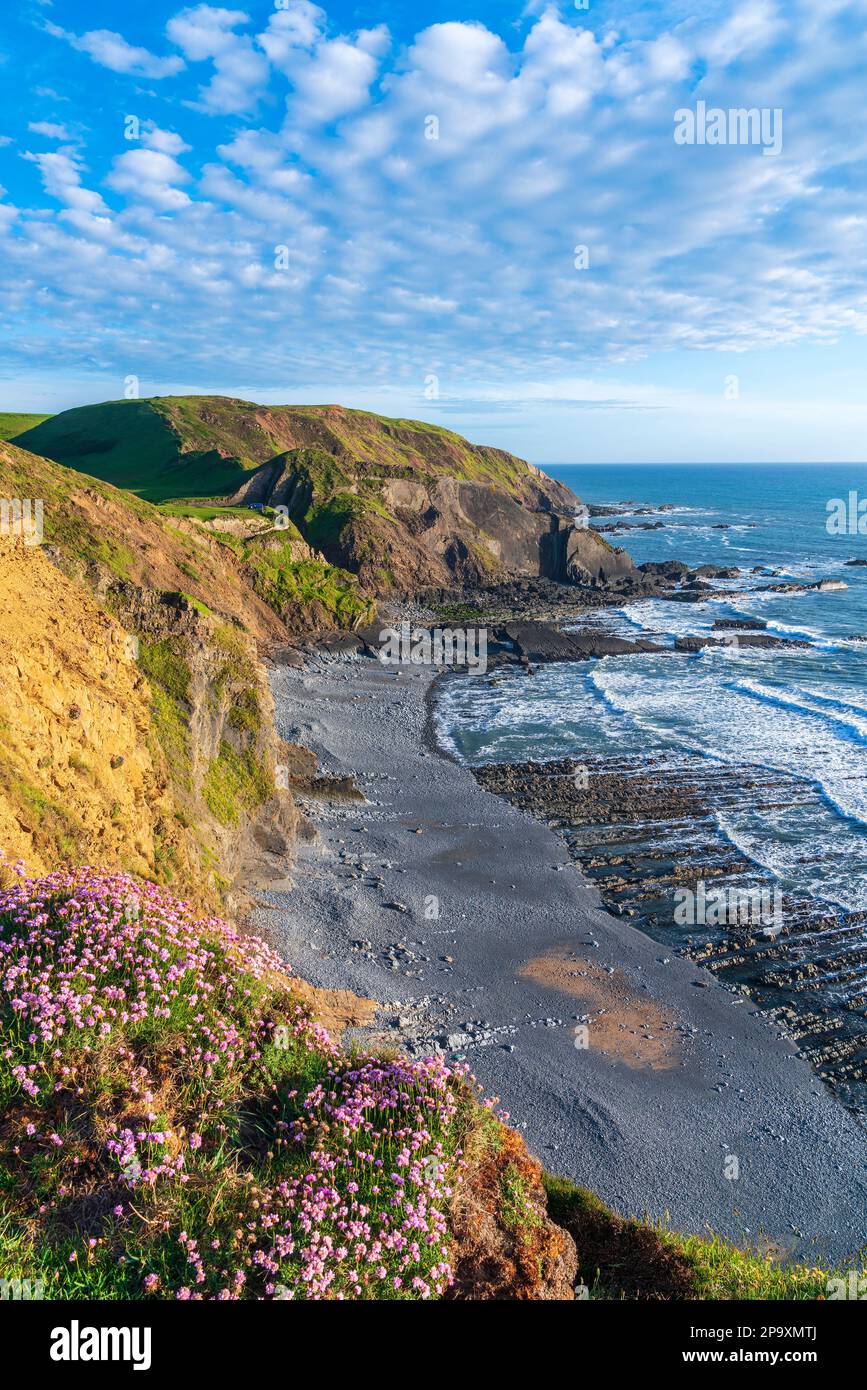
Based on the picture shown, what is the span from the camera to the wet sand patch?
20.2 meters

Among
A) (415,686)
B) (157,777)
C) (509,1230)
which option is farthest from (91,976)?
(415,686)

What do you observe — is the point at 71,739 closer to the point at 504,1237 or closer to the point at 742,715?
the point at 504,1237

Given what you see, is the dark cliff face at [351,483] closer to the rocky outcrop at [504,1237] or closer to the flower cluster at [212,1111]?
the flower cluster at [212,1111]

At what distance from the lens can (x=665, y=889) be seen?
27922 mm

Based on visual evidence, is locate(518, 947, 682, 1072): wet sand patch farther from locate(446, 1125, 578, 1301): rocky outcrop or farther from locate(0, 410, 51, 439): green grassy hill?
locate(0, 410, 51, 439): green grassy hill

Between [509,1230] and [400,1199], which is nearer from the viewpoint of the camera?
[400,1199]

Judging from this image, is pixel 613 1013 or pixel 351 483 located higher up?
pixel 351 483

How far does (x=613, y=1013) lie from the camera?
21.6 m

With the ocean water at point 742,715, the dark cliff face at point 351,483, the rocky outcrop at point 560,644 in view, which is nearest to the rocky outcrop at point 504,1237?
the ocean water at point 742,715

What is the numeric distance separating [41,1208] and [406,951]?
1785cm

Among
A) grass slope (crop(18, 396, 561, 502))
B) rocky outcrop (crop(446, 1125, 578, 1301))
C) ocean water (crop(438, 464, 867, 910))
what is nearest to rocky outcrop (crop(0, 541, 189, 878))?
rocky outcrop (crop(446, 1125, 578, 1301))

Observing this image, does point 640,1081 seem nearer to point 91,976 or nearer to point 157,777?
point 157,777

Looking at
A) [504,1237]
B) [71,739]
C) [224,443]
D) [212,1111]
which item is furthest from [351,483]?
[504,1237]

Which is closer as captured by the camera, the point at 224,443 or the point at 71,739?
the point at 71,739
